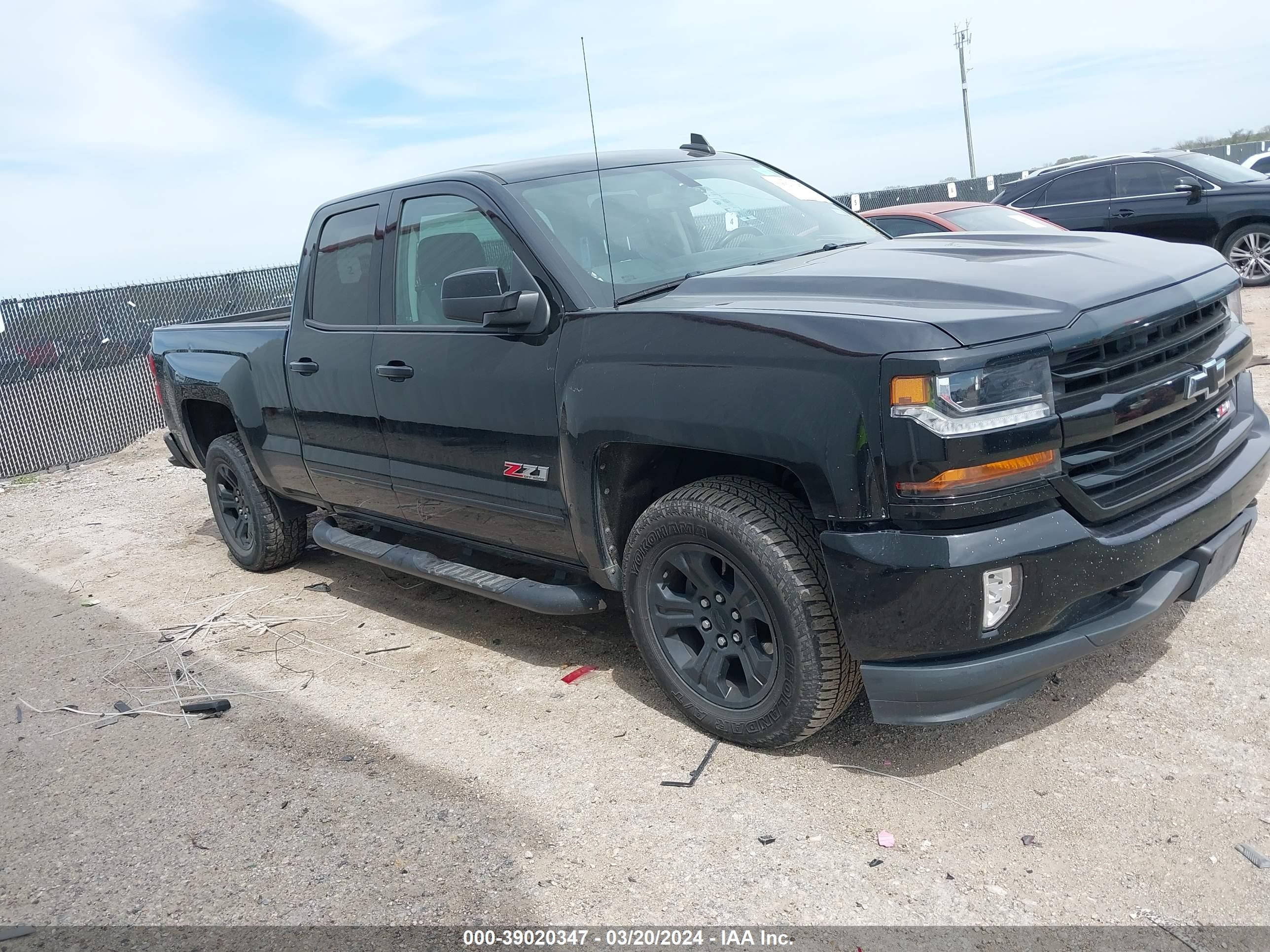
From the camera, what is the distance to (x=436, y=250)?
13.8 feet

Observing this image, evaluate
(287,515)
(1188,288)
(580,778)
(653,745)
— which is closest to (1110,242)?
(1188,288)

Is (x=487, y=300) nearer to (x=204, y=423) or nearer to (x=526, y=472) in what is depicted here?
(x=526, y=472)

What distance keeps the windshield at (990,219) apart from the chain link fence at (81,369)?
22.7ft

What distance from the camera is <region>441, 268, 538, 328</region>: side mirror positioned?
11.5 feet

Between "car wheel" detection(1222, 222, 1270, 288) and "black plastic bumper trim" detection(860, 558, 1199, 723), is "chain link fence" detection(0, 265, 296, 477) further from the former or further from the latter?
"car wheel" detection(1222, 222, 1270, 288)

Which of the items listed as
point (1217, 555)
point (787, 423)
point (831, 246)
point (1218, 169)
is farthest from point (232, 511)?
point (1218, 169)

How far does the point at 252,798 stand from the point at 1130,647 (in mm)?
3097

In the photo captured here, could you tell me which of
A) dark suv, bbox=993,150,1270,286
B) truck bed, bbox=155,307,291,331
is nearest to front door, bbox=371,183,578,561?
truck bed, bbox=155,307,291,331

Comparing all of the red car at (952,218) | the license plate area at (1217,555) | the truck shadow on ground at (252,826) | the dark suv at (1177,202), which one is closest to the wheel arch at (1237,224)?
the dark suv at (1177,202)

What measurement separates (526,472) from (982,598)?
1.70 metres

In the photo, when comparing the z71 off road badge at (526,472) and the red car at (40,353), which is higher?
the red car at (40,353)

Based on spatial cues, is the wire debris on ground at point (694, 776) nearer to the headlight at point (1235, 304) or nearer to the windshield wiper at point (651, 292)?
the windshield wiper at point (651, 292)

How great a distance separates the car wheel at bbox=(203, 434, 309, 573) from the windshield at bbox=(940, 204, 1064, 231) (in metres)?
5.35

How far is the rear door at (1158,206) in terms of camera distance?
1124 centimetres
